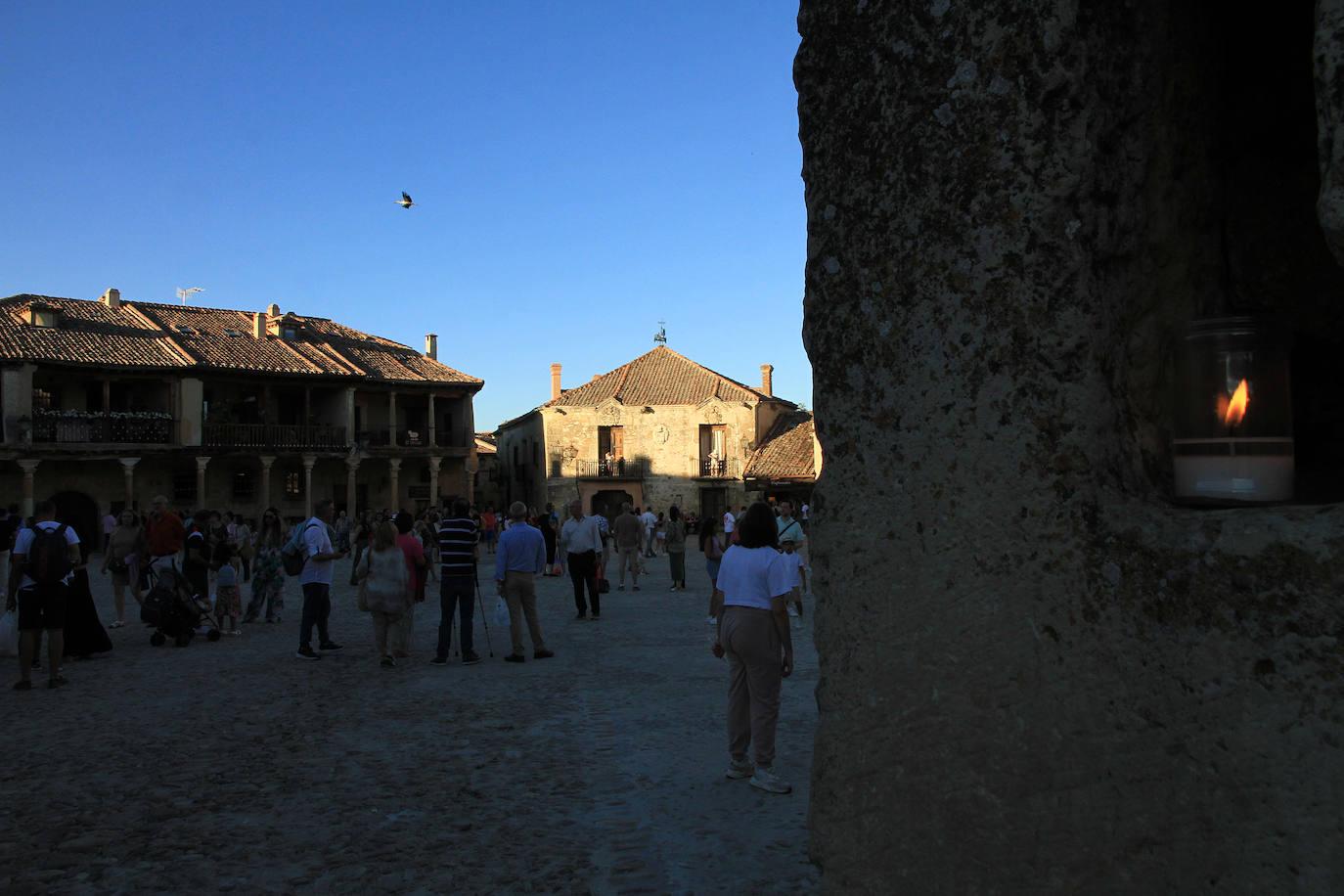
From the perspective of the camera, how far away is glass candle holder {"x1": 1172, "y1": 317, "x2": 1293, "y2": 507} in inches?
78.2

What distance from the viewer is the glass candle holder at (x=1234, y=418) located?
1986mm

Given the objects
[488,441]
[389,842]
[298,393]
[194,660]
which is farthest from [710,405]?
[389,842]

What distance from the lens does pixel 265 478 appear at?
122ft

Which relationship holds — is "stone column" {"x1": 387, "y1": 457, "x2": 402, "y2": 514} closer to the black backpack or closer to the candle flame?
the black backpack

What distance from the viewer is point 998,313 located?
218 cm

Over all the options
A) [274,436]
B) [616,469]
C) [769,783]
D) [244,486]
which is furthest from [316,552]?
[616,469]

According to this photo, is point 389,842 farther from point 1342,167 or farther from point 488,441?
point 488,441

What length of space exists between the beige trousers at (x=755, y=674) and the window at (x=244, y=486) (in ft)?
120

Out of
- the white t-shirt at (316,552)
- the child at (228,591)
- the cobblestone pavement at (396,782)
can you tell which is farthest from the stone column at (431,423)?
the cobblestone pavement at (396,782)

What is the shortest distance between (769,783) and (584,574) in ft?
28.3

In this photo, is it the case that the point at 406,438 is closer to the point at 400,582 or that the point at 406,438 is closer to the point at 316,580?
the point at 316,580

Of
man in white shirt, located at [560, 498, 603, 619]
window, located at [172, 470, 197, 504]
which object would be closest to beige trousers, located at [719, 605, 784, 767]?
man in white shirt, located at [560, 498, 603, 619]

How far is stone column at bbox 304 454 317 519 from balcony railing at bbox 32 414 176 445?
4.63m

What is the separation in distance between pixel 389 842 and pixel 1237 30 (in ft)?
14.4
